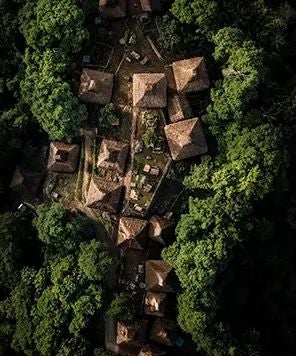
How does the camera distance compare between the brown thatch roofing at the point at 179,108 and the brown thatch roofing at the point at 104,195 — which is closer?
the brown thatch roofing at the point at 104,195

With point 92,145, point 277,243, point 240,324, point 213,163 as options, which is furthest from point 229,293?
point 92,145

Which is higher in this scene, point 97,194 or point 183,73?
point 183,73

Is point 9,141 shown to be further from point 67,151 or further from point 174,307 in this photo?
point 174,307

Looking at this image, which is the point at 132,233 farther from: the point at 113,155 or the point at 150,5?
the point at 150,5

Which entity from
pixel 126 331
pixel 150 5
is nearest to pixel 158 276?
pixel 126 331

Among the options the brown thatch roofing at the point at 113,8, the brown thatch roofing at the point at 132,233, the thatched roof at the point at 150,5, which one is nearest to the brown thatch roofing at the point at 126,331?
the brown thatch roofing at the point at 132,233

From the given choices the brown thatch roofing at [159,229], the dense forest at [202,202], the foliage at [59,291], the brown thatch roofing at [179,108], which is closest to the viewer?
the dense forest at [202,202]

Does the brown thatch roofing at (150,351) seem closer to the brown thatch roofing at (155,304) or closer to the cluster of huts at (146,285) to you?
the cluster of huts at (146,285)

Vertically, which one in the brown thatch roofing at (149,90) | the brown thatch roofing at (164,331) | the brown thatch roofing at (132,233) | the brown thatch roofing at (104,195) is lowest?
the brown thatch roofing at (164,331)
